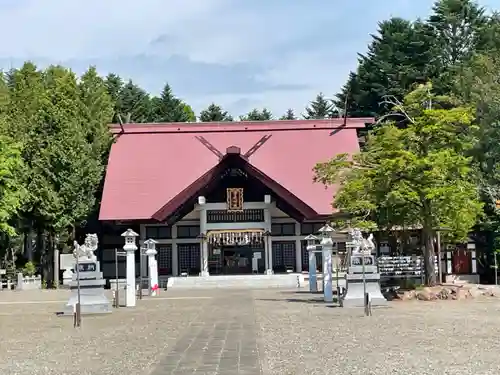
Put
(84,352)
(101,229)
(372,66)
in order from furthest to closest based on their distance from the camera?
(372,66) → (101,229) → (84,352)

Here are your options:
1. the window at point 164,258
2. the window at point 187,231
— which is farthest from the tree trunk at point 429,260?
the window at point 164,258

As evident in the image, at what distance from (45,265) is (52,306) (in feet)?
47.2

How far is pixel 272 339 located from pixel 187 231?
71.0ft

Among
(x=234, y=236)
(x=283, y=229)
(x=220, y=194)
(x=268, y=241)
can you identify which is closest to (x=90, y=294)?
(x=234, y=236)

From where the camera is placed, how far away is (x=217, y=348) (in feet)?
34.3

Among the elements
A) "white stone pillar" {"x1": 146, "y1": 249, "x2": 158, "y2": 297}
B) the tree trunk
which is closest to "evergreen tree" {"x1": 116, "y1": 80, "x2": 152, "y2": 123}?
"white stone pillar" {"x1": 146, "y1": 249, "x2": 158, "y2": 297}

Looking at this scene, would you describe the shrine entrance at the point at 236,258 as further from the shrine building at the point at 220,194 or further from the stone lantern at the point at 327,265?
the stone lantern at the point at 327,265

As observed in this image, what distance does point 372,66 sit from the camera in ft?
148

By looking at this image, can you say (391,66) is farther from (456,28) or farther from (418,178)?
(418,178)

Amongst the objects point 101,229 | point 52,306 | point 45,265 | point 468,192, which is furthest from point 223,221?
point 468,192

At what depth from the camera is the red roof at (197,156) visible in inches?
1308

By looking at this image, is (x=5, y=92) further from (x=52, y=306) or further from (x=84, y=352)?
(x=84, y=352)

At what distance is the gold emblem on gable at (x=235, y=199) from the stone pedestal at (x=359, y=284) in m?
14.0

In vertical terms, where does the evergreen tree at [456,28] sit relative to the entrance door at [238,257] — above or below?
above
